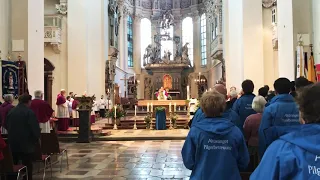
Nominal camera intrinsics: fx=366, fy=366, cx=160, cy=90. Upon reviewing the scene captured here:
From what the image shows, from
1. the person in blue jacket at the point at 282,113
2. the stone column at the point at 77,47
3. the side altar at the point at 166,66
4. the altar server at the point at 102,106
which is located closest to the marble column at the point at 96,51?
the altar server at the point at 102,106

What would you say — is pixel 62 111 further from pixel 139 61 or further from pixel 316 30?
pixel 139 61

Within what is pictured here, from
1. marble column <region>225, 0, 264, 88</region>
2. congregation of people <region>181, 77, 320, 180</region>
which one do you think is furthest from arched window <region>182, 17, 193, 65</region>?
congregation of people <region>181, 77, 320, 180</region>

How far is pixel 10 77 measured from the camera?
1034 cm

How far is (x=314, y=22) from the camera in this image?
9.82 metres

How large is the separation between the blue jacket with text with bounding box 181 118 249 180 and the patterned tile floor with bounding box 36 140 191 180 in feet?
13.0

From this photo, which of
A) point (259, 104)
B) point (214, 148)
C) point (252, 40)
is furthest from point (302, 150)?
point (252, 40)

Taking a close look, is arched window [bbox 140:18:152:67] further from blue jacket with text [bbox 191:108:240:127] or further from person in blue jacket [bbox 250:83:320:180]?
person in blue jacket [bbox 250:83:320:180]

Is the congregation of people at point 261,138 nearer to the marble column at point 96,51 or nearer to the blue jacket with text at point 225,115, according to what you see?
the blue jacket with text at point 225,115

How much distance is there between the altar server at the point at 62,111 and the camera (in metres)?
13.8

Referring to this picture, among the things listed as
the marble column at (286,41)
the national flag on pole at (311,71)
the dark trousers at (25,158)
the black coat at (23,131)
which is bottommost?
the dark trousers at (25,158)

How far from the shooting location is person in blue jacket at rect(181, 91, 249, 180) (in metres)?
3.07

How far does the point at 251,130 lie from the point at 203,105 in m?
1.94

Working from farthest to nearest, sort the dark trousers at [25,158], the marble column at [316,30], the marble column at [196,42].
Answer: the marble column at [196,42] → the marble column at [316,30] → the dark trousers at [25,158]

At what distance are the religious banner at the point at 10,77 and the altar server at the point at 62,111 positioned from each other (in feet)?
10.5
